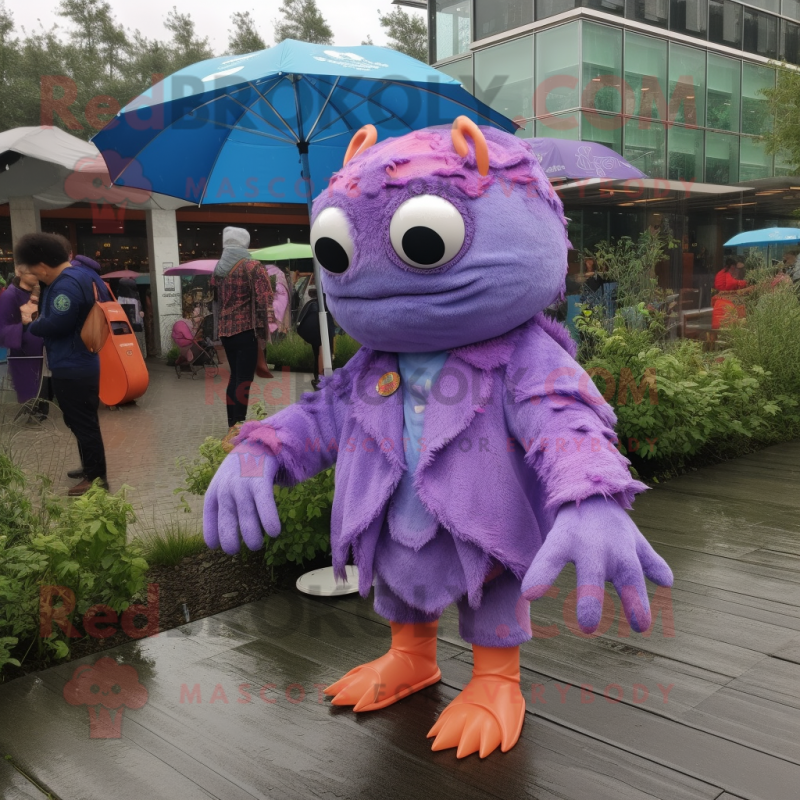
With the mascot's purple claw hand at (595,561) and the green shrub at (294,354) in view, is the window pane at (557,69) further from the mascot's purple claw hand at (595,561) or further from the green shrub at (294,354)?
the mascot's purple claw hand at (595,561)

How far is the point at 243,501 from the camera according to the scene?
7.60 ft

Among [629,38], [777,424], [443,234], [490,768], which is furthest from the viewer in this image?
[629,38]

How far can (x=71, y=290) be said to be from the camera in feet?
17.1

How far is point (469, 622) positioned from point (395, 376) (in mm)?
790

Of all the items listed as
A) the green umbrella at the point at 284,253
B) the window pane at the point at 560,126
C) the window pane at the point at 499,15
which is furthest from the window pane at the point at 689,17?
the green umbrella at the point at 284,253

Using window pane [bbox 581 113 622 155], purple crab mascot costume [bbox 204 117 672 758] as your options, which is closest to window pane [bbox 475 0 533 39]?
window pane [bbox 581 113 622 155]

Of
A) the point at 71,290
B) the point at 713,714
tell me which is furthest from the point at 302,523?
the point at 71,290

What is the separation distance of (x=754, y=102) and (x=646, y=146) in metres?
4.32

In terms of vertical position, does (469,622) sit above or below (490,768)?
above

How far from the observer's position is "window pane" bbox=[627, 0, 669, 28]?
17500 millimetres

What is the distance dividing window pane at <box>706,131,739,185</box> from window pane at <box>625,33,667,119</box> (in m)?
1.81

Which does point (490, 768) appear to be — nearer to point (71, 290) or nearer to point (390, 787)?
point (390, 787)

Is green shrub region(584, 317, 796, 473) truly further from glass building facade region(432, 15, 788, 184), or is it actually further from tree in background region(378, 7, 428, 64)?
tree in background region(378, 7, 428, 64)

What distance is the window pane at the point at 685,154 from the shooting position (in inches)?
728
